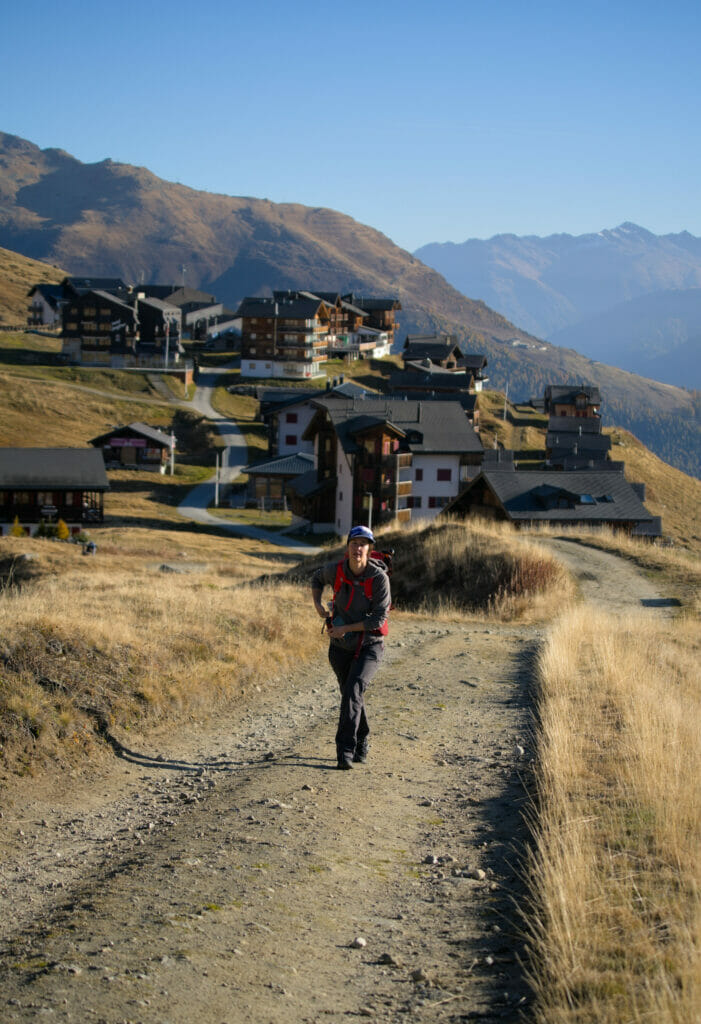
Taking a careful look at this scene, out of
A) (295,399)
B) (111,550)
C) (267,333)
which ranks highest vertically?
(267,333)

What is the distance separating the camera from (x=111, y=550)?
177ft

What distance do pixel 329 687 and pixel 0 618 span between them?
4547mm

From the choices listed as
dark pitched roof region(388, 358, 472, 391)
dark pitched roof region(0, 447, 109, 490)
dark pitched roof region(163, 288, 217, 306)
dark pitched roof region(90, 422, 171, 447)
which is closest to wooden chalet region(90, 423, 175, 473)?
dark pitched roof region(90, 422, 171, 447)

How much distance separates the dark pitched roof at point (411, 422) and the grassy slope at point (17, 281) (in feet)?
303

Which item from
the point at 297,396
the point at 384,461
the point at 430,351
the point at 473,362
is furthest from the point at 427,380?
the point at 384,461

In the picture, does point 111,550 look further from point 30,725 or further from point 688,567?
point 30,725

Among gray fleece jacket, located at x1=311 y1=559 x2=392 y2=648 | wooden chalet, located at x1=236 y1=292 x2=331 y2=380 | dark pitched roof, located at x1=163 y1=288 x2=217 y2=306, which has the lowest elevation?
gray fleece jacket, located at x1=311 y1=559 x2=392 y2=648

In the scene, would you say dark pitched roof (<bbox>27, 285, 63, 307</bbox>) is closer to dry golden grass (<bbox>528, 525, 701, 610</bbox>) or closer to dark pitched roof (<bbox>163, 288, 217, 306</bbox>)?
dark pitched roof (<bbox>163, 288, 217, 306</bbox>)

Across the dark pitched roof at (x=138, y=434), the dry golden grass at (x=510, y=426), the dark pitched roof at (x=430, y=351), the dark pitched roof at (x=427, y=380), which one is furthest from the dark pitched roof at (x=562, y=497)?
the dark pitched roof at (x=430, y=351)

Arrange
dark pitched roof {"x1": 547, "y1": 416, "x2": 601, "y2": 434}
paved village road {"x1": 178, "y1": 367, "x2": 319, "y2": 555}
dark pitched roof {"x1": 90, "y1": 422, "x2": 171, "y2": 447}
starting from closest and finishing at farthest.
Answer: paved village road {"x1": 178, "y1": 367, "x2": 319, "y2": 555}
dark pitched roof {"x1": 90, "y1": 422, "x2": 171, "y2": 447}
dark pitched roof {"x1": 547, "y1": 416, "x2": 601, "y2": 434}

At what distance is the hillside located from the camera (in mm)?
156750

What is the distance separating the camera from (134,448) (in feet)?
309

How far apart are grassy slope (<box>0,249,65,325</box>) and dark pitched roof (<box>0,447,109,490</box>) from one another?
299 feet

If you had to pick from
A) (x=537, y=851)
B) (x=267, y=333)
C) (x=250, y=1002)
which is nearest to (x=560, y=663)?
(x=537, y=851)
